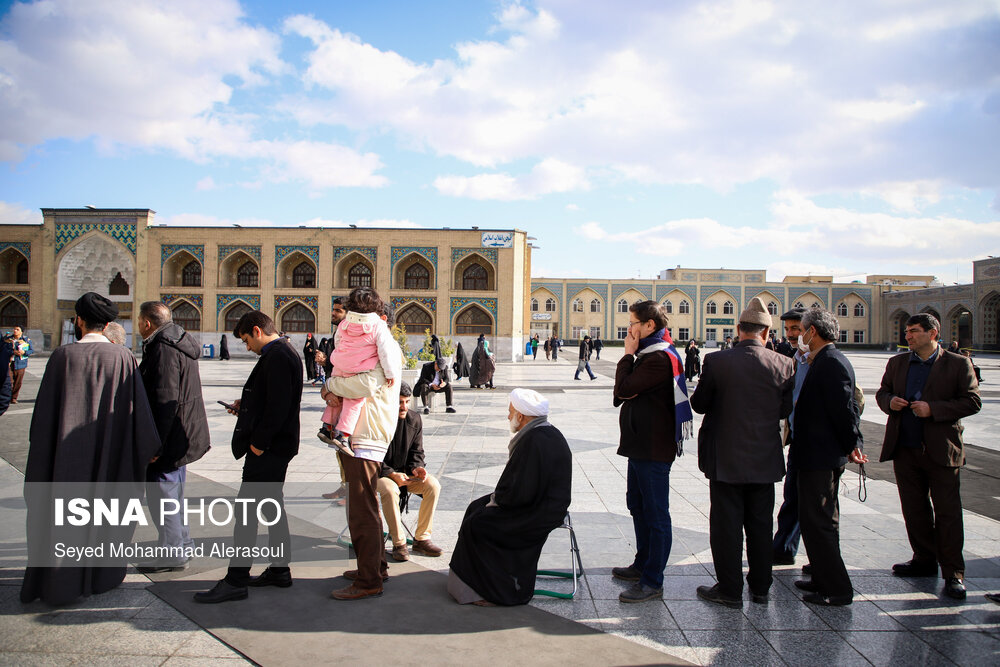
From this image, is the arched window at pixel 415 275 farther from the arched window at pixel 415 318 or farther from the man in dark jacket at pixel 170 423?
the man in dark jacket at pixel 170 423

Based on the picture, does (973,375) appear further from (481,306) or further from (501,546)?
(481,306)

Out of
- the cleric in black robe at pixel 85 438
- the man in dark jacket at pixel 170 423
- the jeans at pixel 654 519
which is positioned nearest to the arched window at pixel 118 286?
the man in dark jacket at pixel 170 423

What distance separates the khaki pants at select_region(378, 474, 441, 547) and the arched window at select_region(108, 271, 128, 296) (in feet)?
112

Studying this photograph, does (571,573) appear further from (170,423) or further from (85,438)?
(85,438)

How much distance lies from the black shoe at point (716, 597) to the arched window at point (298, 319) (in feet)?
96.2

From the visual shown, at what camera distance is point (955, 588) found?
3.33 meters

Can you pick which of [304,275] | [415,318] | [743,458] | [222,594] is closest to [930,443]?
[743,458]

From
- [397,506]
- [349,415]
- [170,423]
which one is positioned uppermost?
[349,415]

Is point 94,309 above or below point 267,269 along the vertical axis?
below

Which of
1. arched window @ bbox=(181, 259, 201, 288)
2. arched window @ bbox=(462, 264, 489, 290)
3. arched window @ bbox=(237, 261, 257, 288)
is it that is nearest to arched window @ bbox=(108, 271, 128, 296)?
arched window @ bbox=(181, 259, 201, 288)

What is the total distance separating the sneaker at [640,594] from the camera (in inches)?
128

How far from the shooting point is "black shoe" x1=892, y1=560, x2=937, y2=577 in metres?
3.61

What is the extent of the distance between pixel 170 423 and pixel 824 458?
12.0ft

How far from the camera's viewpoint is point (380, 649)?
2.74 metres
